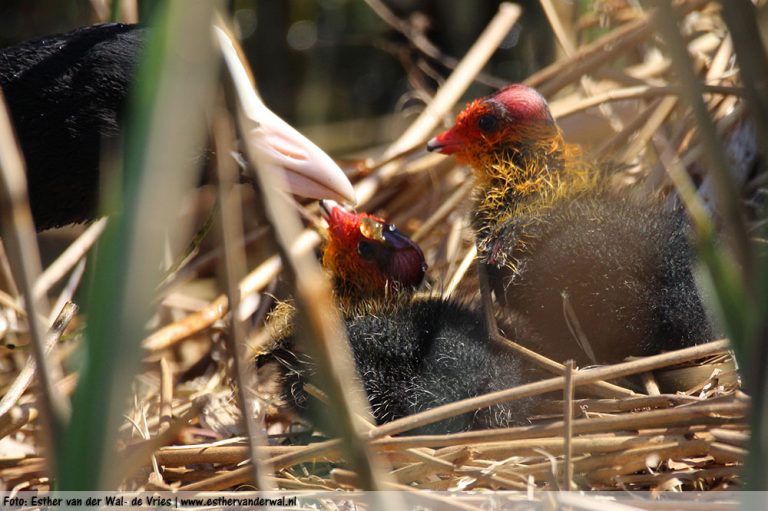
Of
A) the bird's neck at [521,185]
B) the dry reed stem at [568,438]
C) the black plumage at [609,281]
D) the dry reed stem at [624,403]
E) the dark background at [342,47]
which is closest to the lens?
the dry reed stem at [568,438]

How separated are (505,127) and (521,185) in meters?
0.12

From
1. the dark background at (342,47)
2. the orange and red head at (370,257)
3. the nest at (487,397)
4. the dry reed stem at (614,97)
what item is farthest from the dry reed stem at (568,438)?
the dark background at (342,47)

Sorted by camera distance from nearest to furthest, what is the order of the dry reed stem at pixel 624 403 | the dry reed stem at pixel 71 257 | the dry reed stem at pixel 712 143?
the dry reed stem at pixel 712 143 → the dry reed stem at pixel 624 403 → the dry reed stem at pixel 71 257

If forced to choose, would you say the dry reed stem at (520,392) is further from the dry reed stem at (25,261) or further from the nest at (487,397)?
the dry reed stem at (25,261)

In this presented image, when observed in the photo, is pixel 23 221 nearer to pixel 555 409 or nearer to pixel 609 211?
pixel 555 409

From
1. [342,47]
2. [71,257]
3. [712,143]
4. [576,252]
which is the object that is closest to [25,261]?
[712,143]

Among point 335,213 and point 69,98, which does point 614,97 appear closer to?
point 335,213

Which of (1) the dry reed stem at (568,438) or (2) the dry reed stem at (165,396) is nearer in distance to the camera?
(1) the dry reed stem at (568,438)

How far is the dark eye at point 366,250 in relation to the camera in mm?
1475

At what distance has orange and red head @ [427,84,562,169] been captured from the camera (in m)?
1.47

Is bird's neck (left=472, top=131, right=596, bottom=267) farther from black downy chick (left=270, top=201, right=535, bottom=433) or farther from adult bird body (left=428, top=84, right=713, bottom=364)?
black downy chick (left=270, top=201, right=535, bottom=433)

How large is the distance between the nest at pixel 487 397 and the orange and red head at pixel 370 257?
0.07 meters

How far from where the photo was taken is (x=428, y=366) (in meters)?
Answer: 1.23

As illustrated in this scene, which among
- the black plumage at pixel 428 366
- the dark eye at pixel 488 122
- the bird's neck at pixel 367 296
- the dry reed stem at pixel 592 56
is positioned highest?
the dry reed stem at pixel 592 56
